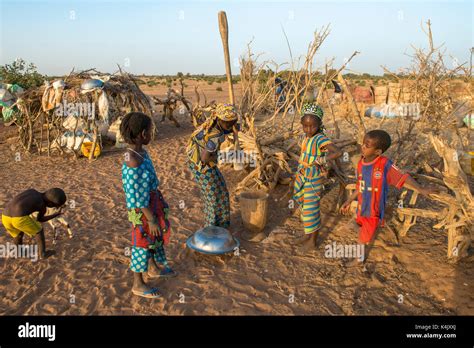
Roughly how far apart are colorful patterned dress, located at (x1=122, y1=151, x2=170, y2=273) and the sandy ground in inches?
19.1

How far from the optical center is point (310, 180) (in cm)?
348

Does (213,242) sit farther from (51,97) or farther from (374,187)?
(51,97)

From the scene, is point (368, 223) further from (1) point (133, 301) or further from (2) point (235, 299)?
(1) point (133, 301)

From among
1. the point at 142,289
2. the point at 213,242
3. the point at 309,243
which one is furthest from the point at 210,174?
the point at 309,243

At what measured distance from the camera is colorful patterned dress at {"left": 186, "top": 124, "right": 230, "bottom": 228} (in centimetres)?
336

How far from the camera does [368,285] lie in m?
3.16

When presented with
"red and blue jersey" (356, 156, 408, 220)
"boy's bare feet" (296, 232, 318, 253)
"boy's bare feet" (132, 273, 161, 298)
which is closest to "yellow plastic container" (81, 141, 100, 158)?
"boy's bare feet" (132, 273, 161, 298)

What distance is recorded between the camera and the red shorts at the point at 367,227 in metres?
3.18

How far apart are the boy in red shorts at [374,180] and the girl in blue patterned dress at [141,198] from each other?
1.83 m

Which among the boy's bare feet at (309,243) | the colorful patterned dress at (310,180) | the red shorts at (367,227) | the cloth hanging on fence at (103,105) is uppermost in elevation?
the cloth hanging on fence at (103,105)

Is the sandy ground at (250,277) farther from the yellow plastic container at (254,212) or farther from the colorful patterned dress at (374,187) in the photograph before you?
the colorful patterned dress at (374,187)

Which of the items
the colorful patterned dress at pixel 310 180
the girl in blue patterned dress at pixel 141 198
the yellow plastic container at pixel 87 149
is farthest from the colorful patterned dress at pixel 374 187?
the yellow plastic container at pixel 87 149
